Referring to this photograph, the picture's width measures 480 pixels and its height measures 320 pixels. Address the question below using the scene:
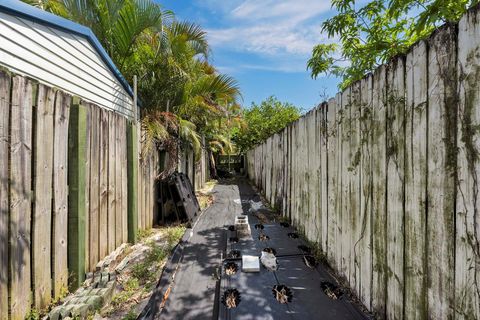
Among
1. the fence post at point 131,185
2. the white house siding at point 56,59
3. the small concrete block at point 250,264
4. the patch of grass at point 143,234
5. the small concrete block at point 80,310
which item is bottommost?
the patch of grass at point 143,234

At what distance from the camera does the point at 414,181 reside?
134 centimetres

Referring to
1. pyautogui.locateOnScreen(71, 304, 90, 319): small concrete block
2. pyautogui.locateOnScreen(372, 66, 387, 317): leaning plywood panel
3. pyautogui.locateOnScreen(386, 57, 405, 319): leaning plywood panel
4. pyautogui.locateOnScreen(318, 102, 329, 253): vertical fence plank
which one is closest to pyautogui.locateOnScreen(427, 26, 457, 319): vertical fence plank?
pyautogui.locateOnScreen(386, 57, 405, 319): leaning plywood panel

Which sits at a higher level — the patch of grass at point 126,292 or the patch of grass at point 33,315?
the patch of grass at point 33,315

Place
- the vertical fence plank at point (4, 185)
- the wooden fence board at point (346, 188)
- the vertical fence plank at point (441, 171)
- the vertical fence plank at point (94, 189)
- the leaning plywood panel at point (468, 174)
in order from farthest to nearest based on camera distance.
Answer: the vertical fence plank at point (94, 189) → the wooden fence board at point (346, 188) → the vertical fence plank at point (4, 185) → the vertical fence plank at point (441, 171) → the leaning plywood panel at point (468, 174)

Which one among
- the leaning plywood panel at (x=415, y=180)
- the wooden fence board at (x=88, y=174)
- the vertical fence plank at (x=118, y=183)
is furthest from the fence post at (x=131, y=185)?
the leaning plywood panel at (x=415, y=180)

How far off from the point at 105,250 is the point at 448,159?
3164mm

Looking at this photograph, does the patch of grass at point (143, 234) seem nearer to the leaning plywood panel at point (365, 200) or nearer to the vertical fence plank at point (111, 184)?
the vertical fence plank at point (111, 184)

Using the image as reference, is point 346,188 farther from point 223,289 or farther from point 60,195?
point 60,195

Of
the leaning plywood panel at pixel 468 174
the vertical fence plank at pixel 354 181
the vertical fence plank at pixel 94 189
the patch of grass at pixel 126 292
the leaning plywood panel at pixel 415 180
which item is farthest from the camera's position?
the vertical fence plank at pixel 94 189

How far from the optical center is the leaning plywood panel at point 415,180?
4.20 ft

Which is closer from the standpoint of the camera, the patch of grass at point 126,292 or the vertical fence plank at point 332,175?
the patch of grass at point 126,292

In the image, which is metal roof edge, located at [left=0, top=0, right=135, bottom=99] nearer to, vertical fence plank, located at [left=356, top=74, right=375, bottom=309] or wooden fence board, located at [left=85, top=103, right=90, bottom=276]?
wooden fence board, located at [left=85, top=103, right=90, bottom=276]

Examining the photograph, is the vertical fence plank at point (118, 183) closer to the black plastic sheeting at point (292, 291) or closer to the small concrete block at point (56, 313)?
the small concrete block at point (56, 313)

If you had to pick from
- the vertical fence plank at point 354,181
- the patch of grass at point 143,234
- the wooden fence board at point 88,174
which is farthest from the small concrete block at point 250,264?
the patch of grass at point 143,234
